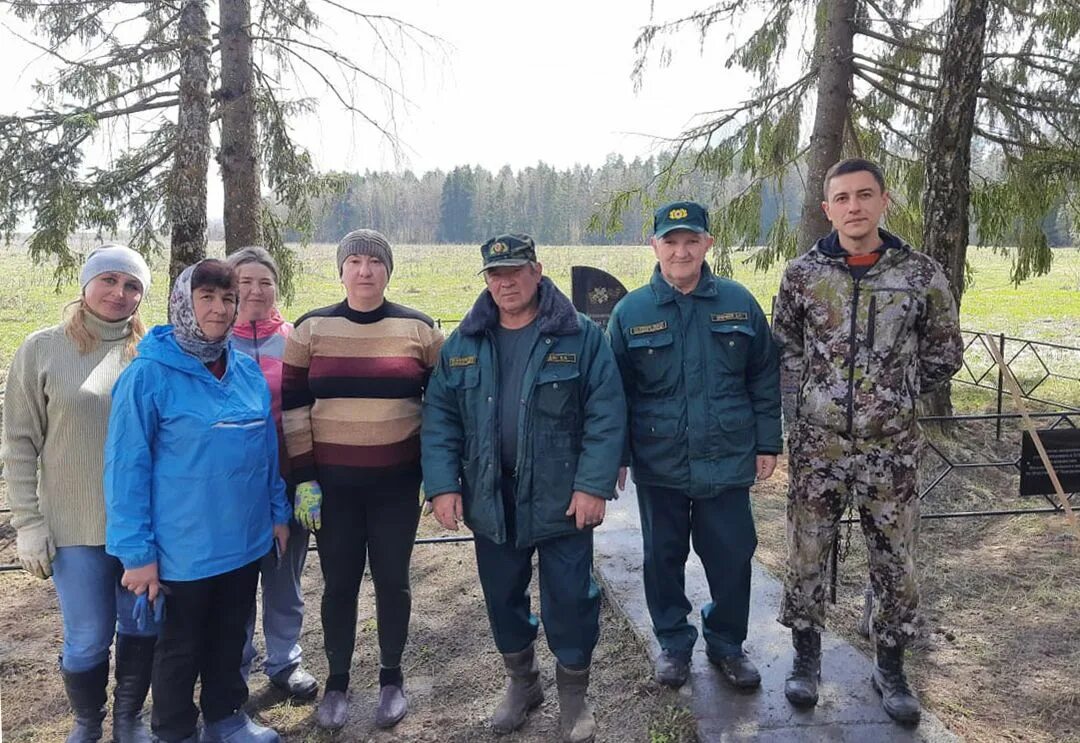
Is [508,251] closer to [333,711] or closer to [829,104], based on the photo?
[333,711]

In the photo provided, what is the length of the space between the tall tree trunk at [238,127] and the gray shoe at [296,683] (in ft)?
13.3

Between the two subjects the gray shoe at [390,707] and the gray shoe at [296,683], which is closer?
the gray shoe at [390,707]

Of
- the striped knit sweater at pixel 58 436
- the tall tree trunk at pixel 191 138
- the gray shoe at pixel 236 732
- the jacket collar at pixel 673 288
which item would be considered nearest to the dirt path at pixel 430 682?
the gray shoe at pixel 236 732

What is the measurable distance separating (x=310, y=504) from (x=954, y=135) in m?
5.91

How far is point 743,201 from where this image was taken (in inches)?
329

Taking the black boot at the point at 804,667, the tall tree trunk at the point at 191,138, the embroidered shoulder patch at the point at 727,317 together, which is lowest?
the black boot at the point at 804,667

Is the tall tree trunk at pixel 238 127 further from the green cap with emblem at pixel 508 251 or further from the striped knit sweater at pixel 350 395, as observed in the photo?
the green cap with emblem at pixel 508 251

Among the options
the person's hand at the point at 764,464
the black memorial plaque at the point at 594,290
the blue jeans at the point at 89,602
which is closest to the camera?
the blue jeans at the point at 89,602

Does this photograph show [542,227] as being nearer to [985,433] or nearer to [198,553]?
[985,433]

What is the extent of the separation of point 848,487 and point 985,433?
666cm

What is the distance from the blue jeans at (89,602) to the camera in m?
2.59

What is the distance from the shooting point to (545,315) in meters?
2.70

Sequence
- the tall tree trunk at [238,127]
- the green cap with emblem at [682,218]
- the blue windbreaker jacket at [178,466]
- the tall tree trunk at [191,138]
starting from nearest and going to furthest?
the blue windbreaker jacket at [178,466] → the green cap with emblem at [682,218] → the tall tree trunk at [191,138] → the tall tree trunk at [238,127]

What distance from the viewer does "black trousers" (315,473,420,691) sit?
2814 mm
